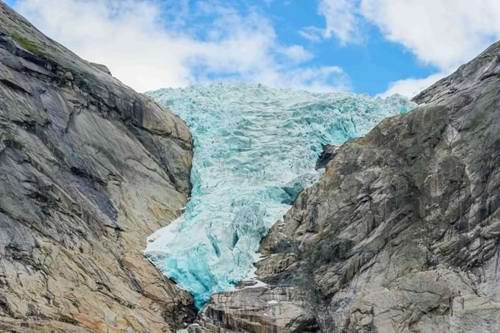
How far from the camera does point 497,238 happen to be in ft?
97.3

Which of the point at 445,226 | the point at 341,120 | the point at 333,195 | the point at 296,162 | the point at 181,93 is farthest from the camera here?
the point at 181,93

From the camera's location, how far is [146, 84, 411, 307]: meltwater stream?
3544cm

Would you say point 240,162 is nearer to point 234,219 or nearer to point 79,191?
point 234,219

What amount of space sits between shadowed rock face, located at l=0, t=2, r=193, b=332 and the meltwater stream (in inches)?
47.7

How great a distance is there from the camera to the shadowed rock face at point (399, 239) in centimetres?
2945

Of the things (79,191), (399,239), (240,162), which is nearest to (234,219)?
(79,191)

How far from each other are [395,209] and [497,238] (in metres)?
5.00

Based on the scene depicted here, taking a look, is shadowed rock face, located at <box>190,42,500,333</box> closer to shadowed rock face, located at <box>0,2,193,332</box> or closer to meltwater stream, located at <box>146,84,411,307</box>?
meltwater stream, located at <box>146,84,411,307</box>

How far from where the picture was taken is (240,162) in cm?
4525

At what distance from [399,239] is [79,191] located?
15.3 m

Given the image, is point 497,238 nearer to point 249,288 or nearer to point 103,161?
point 249,288

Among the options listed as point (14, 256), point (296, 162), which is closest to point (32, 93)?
point (14, 256)

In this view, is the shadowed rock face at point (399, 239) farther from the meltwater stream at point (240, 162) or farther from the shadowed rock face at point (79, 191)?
the shadowed rock face at point (79, 191)

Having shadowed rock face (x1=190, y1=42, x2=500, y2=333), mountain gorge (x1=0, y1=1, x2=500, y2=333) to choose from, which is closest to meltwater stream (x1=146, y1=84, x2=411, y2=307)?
mountain gorge (x1=0, y1=1, x2=500, y2=333)
